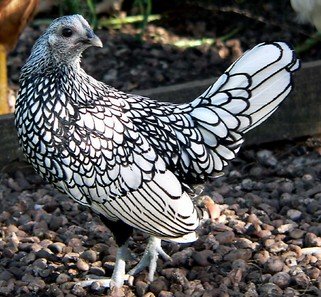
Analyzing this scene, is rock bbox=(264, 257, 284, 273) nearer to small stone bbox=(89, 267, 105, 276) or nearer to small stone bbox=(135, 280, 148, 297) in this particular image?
small stone bbox=(135, 280, 148, 297)

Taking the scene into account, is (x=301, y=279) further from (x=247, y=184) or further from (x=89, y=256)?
(x=247, y=184)

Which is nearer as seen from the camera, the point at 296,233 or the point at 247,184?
the point at 296,233

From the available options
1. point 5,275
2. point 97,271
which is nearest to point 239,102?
point 97,271

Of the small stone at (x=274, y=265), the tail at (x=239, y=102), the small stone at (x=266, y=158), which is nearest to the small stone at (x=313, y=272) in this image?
the small stone at (x=274, y=265)

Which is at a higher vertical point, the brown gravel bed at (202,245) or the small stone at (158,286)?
the brown gravel bed at (202,245)

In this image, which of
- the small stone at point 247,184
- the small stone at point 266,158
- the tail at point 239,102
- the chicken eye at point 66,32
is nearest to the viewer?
the chicken eye at point 66,32

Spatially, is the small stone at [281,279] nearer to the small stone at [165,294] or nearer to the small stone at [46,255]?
the small stone at [165,294]

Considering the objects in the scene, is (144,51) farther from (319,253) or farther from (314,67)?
(319,253)
